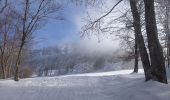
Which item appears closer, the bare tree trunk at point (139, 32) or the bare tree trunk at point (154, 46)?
the bare tree trunk at point (154, 46)

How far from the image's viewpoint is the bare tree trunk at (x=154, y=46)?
1605cm

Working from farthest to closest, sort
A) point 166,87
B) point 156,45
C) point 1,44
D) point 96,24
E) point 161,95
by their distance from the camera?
point 1,44 → point 96,24 → point 156,45 → point 166,87 → point 161,95

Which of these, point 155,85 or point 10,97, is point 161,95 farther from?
point 10,97

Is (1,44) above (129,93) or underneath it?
above

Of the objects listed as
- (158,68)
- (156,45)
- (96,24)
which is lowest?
(158,68)

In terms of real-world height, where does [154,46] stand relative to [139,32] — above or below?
below

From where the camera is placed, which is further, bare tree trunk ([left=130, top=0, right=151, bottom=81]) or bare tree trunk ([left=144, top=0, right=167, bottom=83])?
bare tree trunk ([left=130, top=0, right=151, bottom=81])

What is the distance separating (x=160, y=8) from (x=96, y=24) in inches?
122

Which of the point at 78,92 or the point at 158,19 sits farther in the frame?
the point at 158,19

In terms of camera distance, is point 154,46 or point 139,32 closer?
point 154,46

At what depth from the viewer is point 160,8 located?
16.9 m

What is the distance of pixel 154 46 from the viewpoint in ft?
52.9

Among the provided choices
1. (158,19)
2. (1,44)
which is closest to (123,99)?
(158,19)

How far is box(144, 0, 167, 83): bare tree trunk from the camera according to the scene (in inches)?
632
